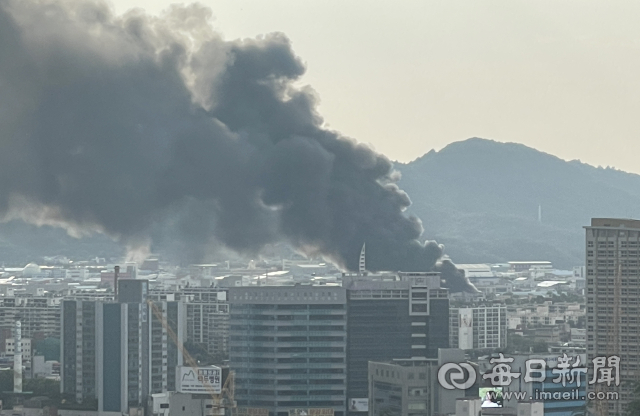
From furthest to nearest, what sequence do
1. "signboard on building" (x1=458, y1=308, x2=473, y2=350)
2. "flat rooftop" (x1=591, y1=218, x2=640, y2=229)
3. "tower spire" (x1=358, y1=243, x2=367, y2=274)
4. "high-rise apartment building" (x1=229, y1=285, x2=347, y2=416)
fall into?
"signboard on building" (x1=458, y1=308, x2=473, y2=350), "tower spire" (x1=358, y1=243, x2=367, y2=274), "high-rise apartment building" (x1=229, y1=285, x2=347, y2=416), "flat rooftop" (x1=591, y1=218, x2=640, y2=229)

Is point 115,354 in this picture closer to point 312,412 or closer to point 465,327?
point 312,412

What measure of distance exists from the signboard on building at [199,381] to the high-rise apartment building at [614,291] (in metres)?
8.22

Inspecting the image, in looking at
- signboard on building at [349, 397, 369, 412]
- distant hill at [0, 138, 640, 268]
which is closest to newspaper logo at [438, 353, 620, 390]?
signboard on building at [349, 397, 369, 412]

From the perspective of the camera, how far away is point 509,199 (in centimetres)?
17712

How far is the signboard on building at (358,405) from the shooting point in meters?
40.5

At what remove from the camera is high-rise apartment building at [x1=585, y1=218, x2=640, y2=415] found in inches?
1489

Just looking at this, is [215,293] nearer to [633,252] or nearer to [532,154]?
[633,252]

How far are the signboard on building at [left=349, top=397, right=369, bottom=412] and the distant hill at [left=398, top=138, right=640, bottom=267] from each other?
101 metres

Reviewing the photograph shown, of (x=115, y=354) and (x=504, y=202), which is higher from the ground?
(x=504, y=202)

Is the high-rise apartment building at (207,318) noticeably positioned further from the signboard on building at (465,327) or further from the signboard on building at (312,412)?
the signboard on building at (312,412)

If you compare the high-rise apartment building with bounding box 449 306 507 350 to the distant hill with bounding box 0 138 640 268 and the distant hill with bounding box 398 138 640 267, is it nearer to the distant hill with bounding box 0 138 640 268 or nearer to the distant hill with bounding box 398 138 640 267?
the distant hill with bounding box 0 138 640 268

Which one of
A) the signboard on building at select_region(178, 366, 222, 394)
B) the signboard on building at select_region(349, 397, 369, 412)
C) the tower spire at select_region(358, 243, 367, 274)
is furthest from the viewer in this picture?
the tower spire at select_region(358, 243, 367, 274)

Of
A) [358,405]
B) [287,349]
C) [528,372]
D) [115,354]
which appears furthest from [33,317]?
[528,372]

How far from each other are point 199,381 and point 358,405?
468 cm
